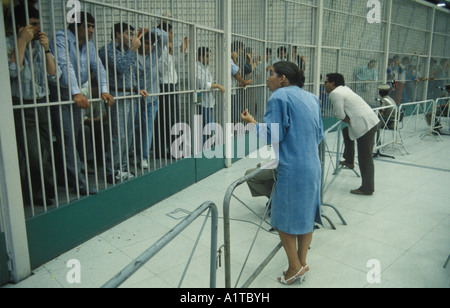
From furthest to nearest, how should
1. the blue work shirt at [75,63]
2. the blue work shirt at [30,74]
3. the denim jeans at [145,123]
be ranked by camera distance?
the denim jeans at [145,123]
the blue work shirt at [75,63]
the blue work shirt at [30,74]

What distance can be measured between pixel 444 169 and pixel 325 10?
4723 millimetres

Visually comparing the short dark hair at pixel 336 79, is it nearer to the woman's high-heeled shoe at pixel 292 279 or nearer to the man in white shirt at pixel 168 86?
the man in white shirt at pixel 168 86

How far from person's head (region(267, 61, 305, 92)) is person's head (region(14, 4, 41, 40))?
6.36ft

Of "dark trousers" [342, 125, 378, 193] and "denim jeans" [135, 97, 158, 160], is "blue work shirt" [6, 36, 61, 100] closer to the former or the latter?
"denim jeans" [135, 97, 158, 160]

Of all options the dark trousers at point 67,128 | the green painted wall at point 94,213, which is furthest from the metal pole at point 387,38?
the dark trousers at point 67,128

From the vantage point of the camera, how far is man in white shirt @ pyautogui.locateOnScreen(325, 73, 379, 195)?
15.3 ft

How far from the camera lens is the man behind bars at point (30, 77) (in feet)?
9.07

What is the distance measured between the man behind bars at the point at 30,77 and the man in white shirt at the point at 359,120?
337 centimetres

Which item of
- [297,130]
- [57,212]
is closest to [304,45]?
[297,130]

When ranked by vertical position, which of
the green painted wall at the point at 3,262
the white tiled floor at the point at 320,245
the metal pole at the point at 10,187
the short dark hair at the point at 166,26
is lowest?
the white tiled floor at the point at 320,245

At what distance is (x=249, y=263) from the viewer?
124 inches

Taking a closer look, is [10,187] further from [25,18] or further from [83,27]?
[83,27]

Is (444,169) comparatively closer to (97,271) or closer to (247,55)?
(247,55)

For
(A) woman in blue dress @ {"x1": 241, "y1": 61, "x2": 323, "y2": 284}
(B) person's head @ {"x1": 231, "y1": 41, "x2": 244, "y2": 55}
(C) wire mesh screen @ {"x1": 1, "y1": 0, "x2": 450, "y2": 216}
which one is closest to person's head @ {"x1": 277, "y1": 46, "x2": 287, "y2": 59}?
(C) wire mesh screen @ {"x1": 1, "y1": 0, "x2": 450, "y2": 216}
